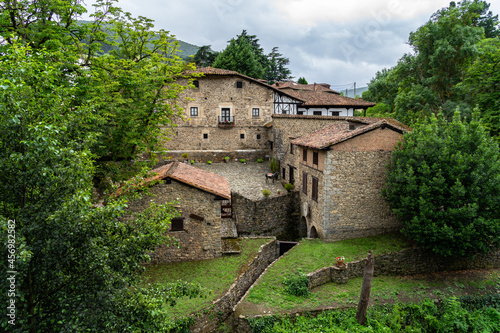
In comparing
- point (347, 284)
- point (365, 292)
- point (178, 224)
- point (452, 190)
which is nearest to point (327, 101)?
point (452, 190)

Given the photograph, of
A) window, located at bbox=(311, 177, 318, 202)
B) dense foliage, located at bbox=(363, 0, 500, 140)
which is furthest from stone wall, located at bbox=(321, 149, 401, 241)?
dense foliage, located at bbox=(363, 0, 500, 140)

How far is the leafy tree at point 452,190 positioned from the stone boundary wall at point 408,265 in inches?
55.3

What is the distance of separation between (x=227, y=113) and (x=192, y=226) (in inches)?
791

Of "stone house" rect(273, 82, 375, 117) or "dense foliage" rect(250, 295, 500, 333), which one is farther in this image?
"stone house" rect(273, 82, 375, 117)

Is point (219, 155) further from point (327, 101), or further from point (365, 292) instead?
point (365, 292)

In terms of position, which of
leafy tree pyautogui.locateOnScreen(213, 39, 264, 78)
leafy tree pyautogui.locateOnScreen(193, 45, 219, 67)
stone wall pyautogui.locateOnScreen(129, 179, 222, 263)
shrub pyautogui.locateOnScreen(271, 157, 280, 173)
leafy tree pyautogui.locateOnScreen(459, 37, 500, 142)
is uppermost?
leafy tree pyautogui.locateOnScreen(193, 45, 219, 67)

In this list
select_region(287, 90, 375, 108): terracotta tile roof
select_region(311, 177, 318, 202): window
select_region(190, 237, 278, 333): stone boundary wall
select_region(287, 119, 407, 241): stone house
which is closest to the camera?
select_region(190, 237, 278, 333): stone boundary wall

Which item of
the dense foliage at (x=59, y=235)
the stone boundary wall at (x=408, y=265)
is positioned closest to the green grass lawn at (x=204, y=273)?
the stone boundary wall at (x=408, y=265)

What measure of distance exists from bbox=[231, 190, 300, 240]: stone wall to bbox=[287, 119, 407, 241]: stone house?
3.62 metres

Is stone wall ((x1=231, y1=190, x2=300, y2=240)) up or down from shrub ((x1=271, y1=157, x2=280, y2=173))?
down

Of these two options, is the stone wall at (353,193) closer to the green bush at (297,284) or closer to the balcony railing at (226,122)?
the green bush at (297,284)

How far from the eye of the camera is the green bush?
40.1 feet

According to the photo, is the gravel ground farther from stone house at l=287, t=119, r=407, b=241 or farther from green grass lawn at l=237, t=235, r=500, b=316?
green grass lawn at l=237, t=235, r=500, b=316

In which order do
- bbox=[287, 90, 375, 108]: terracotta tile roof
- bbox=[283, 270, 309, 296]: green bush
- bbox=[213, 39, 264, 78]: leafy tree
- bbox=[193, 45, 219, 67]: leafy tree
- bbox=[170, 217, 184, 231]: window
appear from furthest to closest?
bbox=[193, 45, 219, 67]: leafy tree → bbox=[213, 39, 264, 78]: leafy tree → bbox=[287, 90, 375, 108]: terracotta tile roof → bbox=[170, 217, 184, 231]: window → bbox=[283, 270, 309, 296]: green bush
